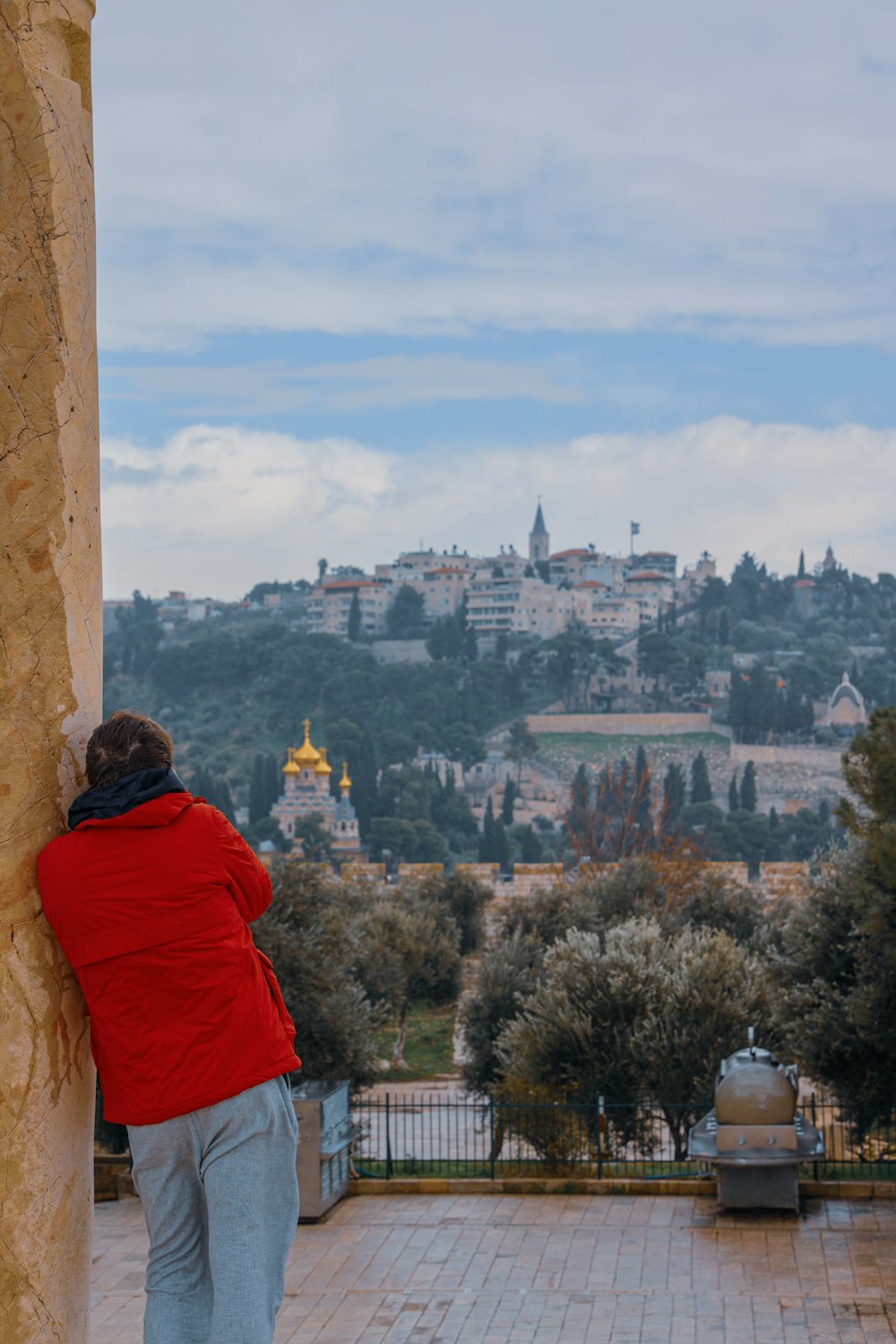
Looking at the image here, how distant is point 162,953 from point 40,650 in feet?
1.51

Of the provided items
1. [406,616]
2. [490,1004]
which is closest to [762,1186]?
[490,1004]

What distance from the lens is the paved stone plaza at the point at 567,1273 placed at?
519cm

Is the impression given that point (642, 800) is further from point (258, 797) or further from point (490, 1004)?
point (490, 1004)

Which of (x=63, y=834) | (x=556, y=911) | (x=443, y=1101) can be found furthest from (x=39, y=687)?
(x=556, y=911)

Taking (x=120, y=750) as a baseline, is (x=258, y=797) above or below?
below

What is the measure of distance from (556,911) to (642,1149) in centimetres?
1174

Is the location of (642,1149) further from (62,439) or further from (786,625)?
(786,625)

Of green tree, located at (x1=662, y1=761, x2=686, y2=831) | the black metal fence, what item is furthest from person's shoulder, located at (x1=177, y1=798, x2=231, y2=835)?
green tree, located at (x1=662, y1=761, x2=686, y2=831)

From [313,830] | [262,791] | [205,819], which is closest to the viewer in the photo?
[205,819]

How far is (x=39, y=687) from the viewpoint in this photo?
213 cm

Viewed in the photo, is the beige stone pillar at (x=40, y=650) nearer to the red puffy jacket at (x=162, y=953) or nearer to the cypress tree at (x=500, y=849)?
the red puffy jacket at (x=162, y=953)

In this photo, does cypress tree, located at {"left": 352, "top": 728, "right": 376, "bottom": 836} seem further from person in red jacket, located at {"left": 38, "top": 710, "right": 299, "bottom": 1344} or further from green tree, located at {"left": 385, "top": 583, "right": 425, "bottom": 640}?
person in red jacket, located at {"left": 38, "top": 710, "right": 299, "bottom": 1344}

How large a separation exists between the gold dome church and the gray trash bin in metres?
61.1

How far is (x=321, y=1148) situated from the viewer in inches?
280
